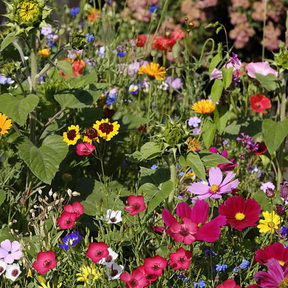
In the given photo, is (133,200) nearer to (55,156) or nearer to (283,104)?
(55,156)

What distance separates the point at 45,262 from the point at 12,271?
213mm

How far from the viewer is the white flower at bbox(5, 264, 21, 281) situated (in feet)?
5.26

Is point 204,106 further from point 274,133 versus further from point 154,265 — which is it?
point 154,265

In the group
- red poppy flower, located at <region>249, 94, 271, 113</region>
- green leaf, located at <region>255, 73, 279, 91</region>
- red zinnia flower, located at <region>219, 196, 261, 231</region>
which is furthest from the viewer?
red poppy flower, located at <region>249, 94, 271, 113</region>

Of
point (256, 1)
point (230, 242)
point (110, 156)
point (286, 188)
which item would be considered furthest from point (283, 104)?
point (256, 1)

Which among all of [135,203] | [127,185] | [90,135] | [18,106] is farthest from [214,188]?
[127,185]

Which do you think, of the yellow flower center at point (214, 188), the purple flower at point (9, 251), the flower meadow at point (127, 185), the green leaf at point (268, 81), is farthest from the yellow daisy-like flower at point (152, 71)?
the purple flower at point (9, 251)

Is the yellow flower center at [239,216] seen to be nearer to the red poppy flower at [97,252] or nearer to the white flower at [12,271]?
the red poppy flower at [97,252]

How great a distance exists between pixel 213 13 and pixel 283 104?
131 inches

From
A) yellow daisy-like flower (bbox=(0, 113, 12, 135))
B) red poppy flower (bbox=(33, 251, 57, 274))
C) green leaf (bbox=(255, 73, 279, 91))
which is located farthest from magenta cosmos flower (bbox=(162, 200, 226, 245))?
green leaf (bbox=(255, 73, 279, 91))

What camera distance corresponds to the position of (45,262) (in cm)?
147

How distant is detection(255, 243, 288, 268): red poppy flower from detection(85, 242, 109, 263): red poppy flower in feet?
1.41

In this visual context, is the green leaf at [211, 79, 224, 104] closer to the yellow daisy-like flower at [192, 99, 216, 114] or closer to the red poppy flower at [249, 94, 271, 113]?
the yellow daisy-like flower at [192, 99, 216, 114]

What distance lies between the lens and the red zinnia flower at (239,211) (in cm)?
153
